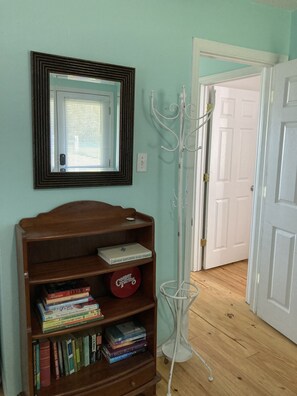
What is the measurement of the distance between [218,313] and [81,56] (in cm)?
224

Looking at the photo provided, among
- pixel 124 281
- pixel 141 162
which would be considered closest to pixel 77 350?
pixel 124 281

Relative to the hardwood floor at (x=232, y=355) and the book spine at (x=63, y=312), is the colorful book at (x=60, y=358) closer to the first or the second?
the book spine at (x=63, y=312)

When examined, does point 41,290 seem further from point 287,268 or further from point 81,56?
point 287,268

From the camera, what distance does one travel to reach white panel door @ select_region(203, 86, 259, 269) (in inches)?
137

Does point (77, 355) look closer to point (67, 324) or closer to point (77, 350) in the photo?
point (77, 350)

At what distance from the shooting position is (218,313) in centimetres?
278

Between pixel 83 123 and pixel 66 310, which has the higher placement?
pixel 83 123

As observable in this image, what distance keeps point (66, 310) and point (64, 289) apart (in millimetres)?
Result: 104

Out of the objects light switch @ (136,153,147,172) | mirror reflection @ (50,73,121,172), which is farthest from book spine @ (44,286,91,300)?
light switch @ (136,153,147,172)

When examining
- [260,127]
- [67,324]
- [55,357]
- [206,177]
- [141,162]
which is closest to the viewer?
[67,324]

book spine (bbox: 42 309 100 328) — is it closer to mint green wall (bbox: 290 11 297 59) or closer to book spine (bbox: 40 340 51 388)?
book spine (bbox: 40 340 51 388)

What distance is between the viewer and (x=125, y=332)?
1878mm

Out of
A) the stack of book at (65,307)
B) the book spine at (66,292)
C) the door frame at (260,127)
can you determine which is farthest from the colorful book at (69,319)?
the door frame at (260,127)

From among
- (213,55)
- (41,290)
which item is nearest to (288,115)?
(213,55)
